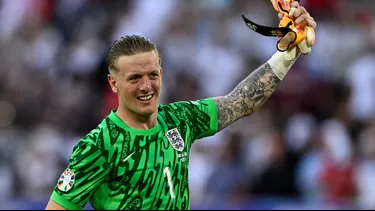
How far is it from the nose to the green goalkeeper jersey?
0.28m

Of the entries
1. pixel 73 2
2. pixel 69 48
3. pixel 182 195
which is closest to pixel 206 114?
pixel 182 195

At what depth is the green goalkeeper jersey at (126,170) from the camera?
515 centimetres

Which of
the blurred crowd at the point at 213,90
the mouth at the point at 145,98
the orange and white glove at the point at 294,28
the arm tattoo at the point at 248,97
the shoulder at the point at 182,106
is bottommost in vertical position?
the mouth at the point at 145,98

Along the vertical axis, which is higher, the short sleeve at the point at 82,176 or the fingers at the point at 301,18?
the fingers at the point at 301,18

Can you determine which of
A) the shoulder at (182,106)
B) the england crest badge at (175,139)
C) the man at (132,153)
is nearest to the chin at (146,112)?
the man at (132,153)

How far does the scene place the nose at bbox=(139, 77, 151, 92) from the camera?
5266 millimetres

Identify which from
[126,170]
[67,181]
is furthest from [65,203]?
[126,170]

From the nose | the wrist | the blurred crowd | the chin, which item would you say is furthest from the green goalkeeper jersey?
the blurred crowd

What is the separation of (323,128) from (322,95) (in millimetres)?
1049

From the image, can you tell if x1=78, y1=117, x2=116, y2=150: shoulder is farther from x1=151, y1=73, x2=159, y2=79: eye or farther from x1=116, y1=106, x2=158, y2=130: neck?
x1=151, y1=73, x2=159, y2=79: eye

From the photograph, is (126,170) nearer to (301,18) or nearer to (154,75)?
(154,75)

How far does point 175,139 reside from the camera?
549 centimetres

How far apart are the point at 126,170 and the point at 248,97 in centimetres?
115

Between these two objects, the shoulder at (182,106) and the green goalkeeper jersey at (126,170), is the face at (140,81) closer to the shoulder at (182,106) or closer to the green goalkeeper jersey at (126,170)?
the green goalkeeper jersey at (126,170)
